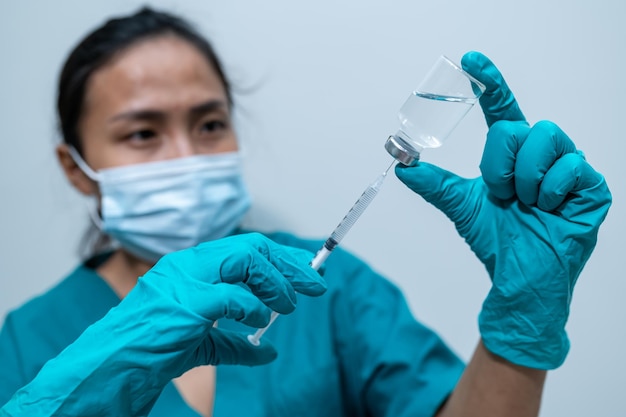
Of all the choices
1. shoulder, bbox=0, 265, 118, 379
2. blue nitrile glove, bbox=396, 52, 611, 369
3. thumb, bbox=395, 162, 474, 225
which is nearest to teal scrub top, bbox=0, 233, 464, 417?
shoulder, bbox=0, 265, 118, 379

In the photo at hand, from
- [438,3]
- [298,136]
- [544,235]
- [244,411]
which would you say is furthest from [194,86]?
[544,235]

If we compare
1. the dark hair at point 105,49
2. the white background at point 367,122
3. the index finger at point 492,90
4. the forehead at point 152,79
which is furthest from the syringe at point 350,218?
the dark hair at point 105,49

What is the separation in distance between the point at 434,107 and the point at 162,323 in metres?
0.44

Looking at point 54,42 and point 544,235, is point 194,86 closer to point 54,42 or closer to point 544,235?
point 54,42

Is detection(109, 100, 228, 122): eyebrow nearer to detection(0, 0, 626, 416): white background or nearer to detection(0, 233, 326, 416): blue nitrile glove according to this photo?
detection(0, 0, 626, 416): white background

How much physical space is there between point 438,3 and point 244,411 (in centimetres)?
84

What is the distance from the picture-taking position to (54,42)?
158cm

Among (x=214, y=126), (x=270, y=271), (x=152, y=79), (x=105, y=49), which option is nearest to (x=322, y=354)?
(x=270, y=271)

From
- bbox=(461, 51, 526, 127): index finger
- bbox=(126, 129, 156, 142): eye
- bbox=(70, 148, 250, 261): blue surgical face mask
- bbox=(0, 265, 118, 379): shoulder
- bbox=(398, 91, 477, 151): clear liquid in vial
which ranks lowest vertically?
bbox=(0, 265, 118, 379): shoulder

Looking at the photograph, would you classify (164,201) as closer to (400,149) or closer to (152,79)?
(152,79)

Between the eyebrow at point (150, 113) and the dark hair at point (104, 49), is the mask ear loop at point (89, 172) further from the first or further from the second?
the eyebrow at point (150, 113)

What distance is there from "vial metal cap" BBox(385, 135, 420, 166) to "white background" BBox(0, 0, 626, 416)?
0.40 metres

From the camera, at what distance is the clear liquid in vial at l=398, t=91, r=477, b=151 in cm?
78

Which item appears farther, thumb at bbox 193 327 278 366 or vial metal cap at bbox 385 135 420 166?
thumb at bbox 193 327 278 366
